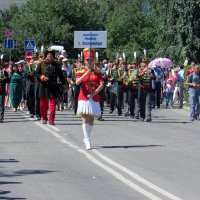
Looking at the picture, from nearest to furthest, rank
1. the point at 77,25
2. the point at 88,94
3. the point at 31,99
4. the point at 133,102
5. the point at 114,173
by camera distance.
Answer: the point at 114,173, the point at 88,94, the point at 31,99, the point at 133,102, the point at 77,25

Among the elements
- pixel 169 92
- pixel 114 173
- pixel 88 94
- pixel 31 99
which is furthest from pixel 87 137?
pixel 169 92

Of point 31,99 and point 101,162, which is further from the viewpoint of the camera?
point 31,99

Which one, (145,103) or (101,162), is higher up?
(145,103)

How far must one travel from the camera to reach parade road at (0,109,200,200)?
11.2 meters

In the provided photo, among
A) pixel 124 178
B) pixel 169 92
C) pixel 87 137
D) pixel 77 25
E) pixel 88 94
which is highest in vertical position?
pixel 77 25

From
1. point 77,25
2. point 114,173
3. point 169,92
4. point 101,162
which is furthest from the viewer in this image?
point 77,25

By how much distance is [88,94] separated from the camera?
16.5m

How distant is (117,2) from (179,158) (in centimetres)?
6609

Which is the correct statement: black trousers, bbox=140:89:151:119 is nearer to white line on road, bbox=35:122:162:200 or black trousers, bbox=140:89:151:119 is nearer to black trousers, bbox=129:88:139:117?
black trousers, bbox=129:88:139:117

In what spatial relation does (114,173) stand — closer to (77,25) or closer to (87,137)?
(87,137)

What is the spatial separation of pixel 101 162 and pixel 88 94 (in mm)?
2562

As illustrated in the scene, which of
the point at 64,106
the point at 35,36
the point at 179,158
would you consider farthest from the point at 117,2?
the point at 179,158

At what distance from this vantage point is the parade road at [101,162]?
36.7ft

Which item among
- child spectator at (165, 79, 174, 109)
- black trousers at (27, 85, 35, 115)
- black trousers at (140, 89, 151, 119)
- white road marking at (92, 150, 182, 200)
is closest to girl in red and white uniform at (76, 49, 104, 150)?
white road marking at (92, 150, 182, 200)
